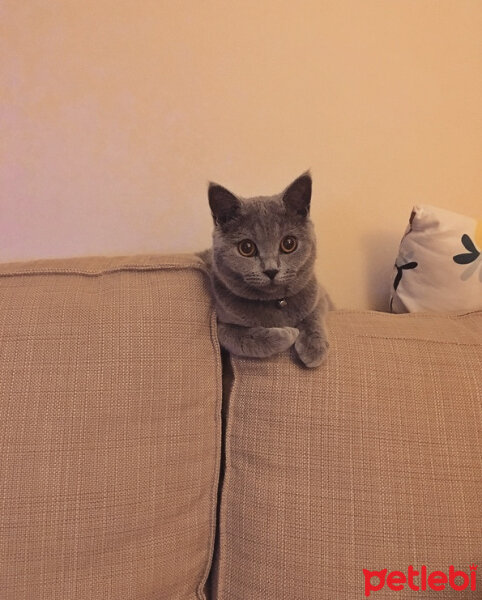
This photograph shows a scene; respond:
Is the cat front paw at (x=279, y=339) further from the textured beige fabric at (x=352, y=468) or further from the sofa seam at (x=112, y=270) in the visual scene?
the sofa seam at (x=112, y=270)

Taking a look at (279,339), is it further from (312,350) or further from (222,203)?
(222,203)

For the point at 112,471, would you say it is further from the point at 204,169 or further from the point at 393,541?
the point at 204,169

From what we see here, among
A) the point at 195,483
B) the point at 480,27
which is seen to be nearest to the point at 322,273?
the point at 195,483

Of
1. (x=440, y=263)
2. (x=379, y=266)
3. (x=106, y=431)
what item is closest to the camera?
(x=106, y=431)

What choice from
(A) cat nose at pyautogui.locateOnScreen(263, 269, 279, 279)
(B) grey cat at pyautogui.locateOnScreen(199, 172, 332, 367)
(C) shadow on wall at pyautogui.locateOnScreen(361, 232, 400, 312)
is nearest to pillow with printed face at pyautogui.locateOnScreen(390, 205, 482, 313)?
(C) shadow on wall at pyautogui.locateOnScreen(361, 232, 400, 312)

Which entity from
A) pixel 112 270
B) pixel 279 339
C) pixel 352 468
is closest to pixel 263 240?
pixel 279 339

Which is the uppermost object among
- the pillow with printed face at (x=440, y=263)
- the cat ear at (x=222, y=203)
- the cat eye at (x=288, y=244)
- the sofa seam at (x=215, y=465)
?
the cat ear at (x=222, y=203)

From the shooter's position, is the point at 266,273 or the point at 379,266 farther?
the point at 379,266

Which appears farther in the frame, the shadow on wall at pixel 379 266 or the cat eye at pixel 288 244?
the shadow on wall at pixel 379 266

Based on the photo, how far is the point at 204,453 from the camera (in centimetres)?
78

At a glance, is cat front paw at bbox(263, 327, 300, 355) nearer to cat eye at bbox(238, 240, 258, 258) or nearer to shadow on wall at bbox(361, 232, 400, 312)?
cat eye at bbox(238, 240, 258, 258)

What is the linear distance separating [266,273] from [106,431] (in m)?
0.35

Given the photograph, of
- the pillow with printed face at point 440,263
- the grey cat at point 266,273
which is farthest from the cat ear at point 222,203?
the pillow with printed face at point 440,263

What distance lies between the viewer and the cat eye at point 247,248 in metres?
0.77
